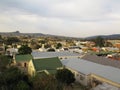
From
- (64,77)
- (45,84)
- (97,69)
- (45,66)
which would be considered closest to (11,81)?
(45,84)

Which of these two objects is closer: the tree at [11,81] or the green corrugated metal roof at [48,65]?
the tree at [11,81]

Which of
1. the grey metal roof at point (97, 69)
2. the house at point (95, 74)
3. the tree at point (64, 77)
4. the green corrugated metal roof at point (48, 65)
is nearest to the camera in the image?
the house at point (95, 74)

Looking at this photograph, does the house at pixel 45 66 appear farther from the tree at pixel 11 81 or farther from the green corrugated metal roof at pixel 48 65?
the tree at pixel 11 81

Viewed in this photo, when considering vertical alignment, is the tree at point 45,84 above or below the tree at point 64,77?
above

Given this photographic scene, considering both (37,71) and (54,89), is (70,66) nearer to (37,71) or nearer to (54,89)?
(37,71)

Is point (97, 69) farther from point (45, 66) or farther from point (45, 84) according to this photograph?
point (45, 84)

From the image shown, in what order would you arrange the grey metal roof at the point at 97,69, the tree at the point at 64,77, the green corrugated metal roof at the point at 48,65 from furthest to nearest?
1. the green corrugated metal roof at the point at 48,65
2. the tree at the point at 64,77
3. the grey metal roof at the point at 97,69

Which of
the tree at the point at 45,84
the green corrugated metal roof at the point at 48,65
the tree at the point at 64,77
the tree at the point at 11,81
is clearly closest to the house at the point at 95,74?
the green corrugated metal roof at the point at 48,65

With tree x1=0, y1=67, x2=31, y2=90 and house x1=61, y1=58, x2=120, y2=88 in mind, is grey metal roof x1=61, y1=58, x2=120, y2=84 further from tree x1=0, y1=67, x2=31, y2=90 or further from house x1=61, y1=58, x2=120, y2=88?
tree x1=0, y1=67, x2=31, y2=90

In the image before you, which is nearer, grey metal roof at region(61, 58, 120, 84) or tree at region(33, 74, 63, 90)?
tree at region(33, 74, 63, 90)

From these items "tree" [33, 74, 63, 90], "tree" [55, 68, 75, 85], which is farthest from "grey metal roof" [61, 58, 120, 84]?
"tree" [33, 74, 63, 90]

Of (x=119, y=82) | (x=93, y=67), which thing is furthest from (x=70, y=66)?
(x=119, y=82)

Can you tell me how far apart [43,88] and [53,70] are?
1056 centimetres

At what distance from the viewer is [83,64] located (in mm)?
32719
